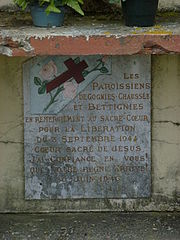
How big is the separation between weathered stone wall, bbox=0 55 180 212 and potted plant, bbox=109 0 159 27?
80 centimetres

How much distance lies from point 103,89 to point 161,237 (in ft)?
3.56

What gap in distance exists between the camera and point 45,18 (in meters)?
4.37

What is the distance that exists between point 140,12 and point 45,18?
56 cm

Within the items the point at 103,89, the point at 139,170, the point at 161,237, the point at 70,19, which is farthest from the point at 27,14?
the point at 161,237

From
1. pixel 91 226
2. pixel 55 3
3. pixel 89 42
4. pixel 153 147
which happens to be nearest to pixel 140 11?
pixel 89 42

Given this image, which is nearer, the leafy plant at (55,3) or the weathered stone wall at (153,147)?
the leafy plant at (55,3)

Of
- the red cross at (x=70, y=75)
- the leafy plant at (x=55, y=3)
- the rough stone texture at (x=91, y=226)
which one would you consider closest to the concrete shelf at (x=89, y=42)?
the leafy plant at (x=55, y=3)

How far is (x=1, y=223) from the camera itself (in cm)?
511

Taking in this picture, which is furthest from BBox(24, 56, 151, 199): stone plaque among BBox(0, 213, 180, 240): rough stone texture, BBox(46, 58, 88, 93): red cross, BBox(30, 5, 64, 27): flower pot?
BBox(30, 5, 64, 27): flower pot

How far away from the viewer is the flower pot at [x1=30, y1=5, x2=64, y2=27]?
4.36 meters

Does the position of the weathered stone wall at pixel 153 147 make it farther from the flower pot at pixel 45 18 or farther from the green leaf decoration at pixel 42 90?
the flower pot at pixel 45 18

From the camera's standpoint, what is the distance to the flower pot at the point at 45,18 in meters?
4.36

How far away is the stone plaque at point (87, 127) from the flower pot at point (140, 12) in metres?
0.77

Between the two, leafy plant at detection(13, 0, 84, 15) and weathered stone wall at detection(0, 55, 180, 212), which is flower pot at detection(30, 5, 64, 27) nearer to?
leafy plant at detection(13, 0, 84, 15)
